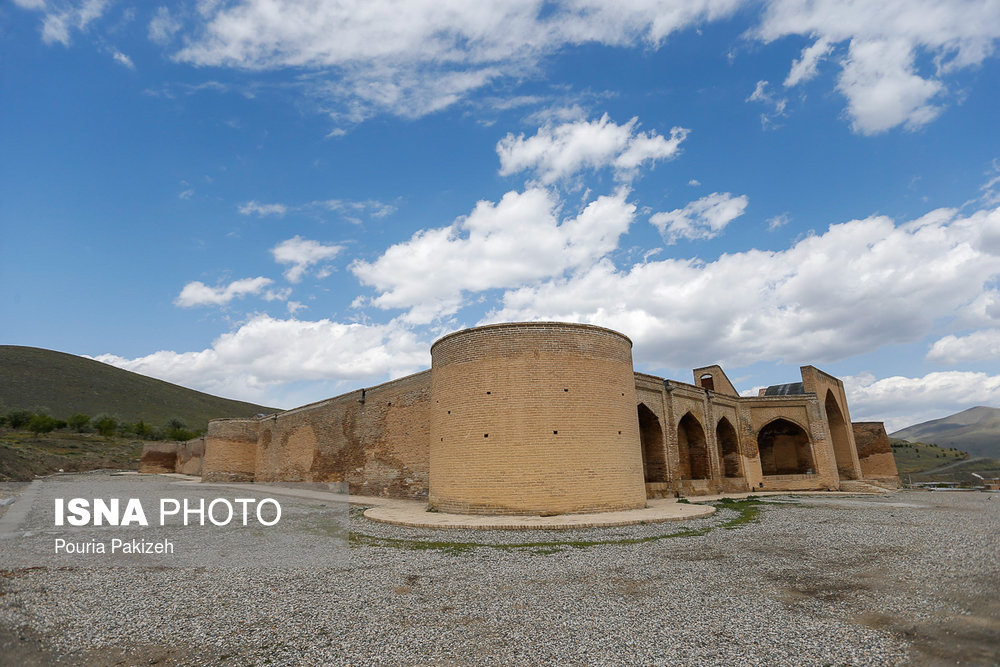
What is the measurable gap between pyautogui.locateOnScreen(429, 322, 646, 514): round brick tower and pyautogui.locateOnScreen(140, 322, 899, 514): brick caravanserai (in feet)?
0.09

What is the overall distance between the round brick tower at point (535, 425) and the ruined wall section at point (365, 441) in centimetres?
466

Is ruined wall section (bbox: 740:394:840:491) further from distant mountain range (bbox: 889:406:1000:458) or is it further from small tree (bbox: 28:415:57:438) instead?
distant mountain range (bbox: 889:406:1000:458)

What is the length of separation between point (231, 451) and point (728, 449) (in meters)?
26.7

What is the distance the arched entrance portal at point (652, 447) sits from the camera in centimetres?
1789

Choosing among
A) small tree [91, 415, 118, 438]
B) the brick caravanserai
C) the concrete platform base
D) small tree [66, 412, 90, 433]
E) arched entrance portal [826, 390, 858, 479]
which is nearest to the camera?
the concrete platform base

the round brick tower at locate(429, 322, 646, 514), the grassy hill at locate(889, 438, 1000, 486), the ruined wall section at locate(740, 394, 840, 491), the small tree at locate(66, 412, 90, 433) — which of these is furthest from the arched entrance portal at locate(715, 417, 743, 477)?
the small tree at locate(66, 412, 90, 433)

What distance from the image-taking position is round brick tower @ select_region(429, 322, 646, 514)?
11703 mm

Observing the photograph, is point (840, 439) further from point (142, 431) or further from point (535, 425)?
point (142, 431)

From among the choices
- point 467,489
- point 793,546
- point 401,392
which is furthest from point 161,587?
point 401,392

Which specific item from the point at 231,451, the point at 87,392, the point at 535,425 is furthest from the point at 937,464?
the point at 87,392

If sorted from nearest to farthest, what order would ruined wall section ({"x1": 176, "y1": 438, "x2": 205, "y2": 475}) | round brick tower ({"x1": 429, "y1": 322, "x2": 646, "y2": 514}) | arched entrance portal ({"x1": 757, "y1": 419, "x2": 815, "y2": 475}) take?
round brick tower ({"x1": 429, "y1": 322, "x2": 646, "y2": 514}), arched entrance portal ({"x1": 757, "y1": 419, "x2": 815, "y2": 475}), ruined wall section ({"x1": 176, "y1": 438, "x2": 205, "y2": 475})

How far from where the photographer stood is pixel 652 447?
18.3 meters

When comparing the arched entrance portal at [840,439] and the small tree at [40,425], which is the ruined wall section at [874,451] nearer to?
the arched entrance portal at [840,439]

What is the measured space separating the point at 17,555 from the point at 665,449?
56.0ft
